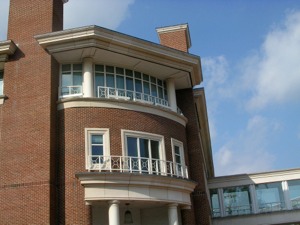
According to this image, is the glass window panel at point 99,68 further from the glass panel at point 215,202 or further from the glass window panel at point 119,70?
the glass panel at point 215,202

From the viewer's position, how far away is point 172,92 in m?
23.1

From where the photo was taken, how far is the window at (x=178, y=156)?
2114 centimetres

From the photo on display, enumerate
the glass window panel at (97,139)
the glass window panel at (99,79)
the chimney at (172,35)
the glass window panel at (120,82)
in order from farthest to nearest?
the chimney at (172,35) → the glass window panel at (120,82) → the glass window panel at (99,79) → the glass window panel at (97,139)

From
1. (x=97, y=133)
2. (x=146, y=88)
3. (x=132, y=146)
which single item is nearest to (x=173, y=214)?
(x=132, y=146)

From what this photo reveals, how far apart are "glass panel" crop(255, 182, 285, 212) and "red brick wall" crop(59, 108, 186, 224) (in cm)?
1255

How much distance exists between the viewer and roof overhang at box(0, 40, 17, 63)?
19750mm

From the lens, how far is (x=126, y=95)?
20781 mm

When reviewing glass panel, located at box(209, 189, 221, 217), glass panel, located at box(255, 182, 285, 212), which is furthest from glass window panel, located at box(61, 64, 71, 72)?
glass panel, located at box(255, 182, 285, 212)

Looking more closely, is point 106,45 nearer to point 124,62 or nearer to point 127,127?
point 124,62

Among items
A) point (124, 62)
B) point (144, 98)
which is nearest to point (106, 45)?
point (124, 62)

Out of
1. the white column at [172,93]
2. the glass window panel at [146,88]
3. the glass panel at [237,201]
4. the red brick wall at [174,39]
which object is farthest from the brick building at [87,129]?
the glass panel at [237,201]

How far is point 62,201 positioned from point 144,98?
20.8 ft

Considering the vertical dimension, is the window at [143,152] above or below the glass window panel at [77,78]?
below

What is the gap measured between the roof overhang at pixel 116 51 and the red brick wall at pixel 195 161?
225cm
